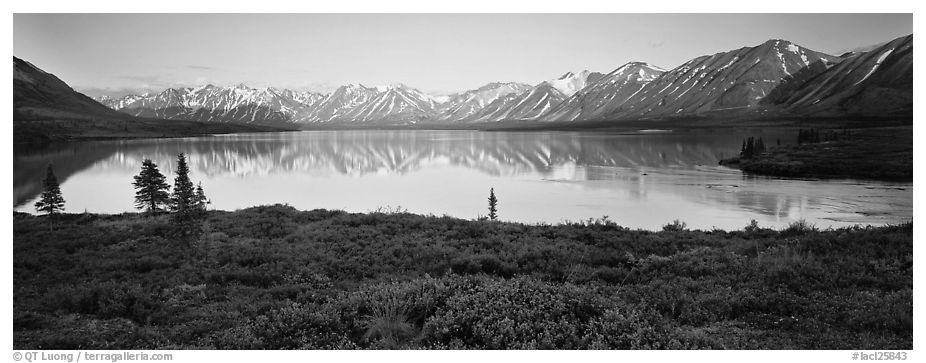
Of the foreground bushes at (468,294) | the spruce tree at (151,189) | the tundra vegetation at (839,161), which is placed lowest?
the foreground bushes at (468,294)

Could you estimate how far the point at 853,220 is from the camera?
2708 centimetres

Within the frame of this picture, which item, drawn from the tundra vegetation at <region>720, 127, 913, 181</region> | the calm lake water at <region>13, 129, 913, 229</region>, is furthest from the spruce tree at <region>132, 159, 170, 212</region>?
the tundra vegetation at <region>720, 127, 913, 181</region>

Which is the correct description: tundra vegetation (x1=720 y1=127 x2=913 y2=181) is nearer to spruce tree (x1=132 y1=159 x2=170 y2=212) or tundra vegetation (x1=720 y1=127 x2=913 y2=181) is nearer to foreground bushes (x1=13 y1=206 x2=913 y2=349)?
foreground bushes (x1=13 y1=206 x2=913 y2=349)

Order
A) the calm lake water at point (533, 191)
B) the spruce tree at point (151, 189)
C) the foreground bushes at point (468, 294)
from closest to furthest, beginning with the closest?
the foreground bushes at point (468, 294) < the spruce tree at point (151, 189) < the calm lake water at point (533, 191)

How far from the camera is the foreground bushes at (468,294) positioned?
7762mm

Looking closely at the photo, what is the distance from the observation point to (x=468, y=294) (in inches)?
361

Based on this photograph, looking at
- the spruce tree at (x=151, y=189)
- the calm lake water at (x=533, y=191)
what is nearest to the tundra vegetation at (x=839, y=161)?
the calm lake water at (x=533, y=191)

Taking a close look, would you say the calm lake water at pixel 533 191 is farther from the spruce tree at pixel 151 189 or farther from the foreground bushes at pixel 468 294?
the foreground bushes at pixel 468 294

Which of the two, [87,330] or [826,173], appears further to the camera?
[826,173]
